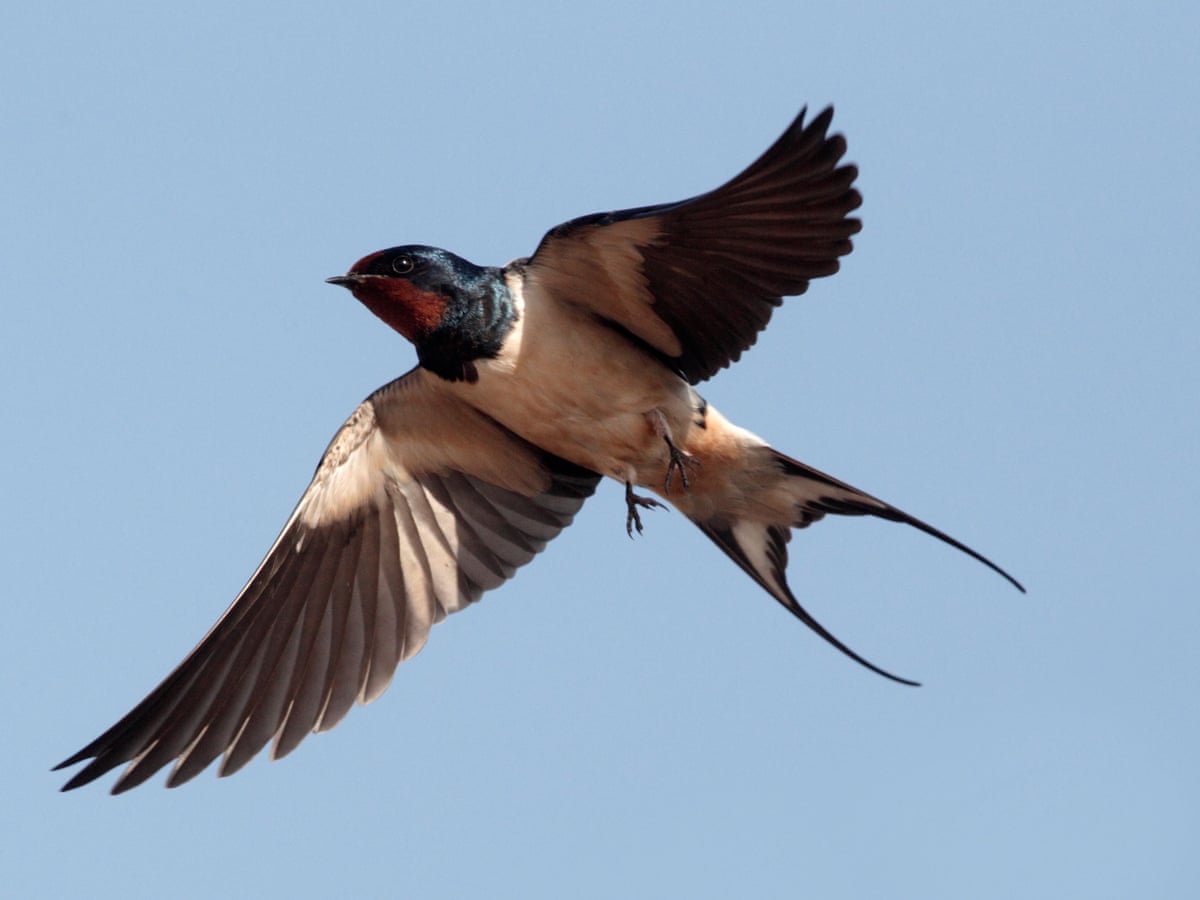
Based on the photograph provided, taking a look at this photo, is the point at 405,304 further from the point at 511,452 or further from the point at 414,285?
the point at 511,452

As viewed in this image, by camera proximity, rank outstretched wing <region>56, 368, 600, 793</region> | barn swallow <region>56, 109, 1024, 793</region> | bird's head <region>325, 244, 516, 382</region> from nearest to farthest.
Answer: barn swallow <region>56, 109, 1024, 793</region> < bird's head <region>325, 244, 516, 382</region> < outstretched wing <region>56, 368, 600, 793</region>

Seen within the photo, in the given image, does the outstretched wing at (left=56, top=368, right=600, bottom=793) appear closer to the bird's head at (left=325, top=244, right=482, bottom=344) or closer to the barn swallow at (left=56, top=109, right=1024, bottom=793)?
the barn swallow at (left=56, top=109, right=1024, bottom=793)

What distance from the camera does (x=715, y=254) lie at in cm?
486

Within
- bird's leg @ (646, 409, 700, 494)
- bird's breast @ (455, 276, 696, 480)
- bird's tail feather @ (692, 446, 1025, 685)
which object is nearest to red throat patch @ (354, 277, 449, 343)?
bird's breast @ (455, 276, 696, 480)

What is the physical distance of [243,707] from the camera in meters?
5.38

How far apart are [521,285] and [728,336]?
601 mm

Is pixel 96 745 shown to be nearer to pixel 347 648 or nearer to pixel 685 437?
pixel 347 648

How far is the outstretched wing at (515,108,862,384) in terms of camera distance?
14.7 ft

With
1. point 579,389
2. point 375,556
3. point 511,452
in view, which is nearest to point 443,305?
point 579,389

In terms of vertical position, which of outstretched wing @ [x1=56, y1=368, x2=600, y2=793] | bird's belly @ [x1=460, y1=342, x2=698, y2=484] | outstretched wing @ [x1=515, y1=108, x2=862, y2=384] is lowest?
outstretched wing @ [x1=56, y1=368, x2=600, y2=793]

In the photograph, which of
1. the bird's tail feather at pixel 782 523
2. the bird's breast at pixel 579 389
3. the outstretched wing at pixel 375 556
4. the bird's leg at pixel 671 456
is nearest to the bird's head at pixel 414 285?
the bird's breast at pixel 579 389

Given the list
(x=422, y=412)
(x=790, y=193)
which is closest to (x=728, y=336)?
(x=790, y=193)

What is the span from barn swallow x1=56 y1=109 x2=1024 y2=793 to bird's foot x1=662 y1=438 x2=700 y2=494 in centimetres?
1

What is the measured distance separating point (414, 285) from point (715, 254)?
87 cm
